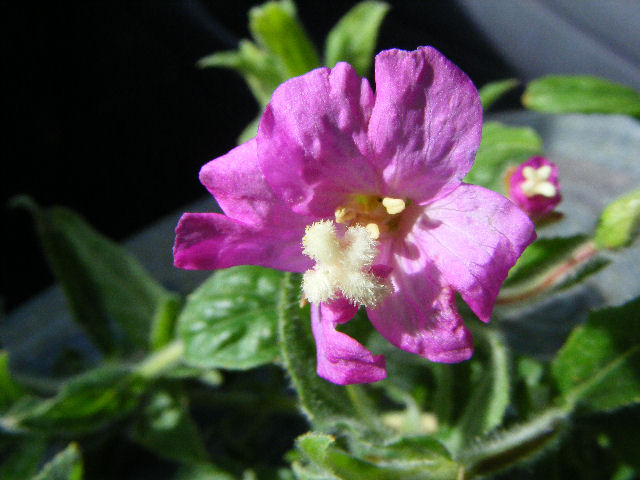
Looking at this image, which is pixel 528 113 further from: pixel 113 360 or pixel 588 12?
pixel 113 360

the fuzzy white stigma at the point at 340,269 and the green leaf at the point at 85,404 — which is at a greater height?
the fuzzy white stigma at the point at 340,269

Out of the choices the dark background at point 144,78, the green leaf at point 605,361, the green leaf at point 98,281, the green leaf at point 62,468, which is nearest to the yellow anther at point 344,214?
the green leaf at point 605,361

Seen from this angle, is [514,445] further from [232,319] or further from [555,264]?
[232,319]

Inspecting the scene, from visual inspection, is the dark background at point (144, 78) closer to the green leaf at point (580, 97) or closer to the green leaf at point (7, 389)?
the green leaf at point (580, 97)

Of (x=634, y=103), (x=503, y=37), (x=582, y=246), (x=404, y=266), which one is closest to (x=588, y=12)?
(x=503, y=37)

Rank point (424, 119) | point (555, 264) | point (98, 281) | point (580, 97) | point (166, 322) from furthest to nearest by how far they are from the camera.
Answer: point (98, 281)
point (166, 322)
point (580, 97)
point (555, 264)
point (424, 119)

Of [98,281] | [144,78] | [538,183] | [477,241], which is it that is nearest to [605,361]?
[538,183]

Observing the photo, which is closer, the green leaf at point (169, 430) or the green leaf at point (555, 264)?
the green leaf at point (555, 264)
